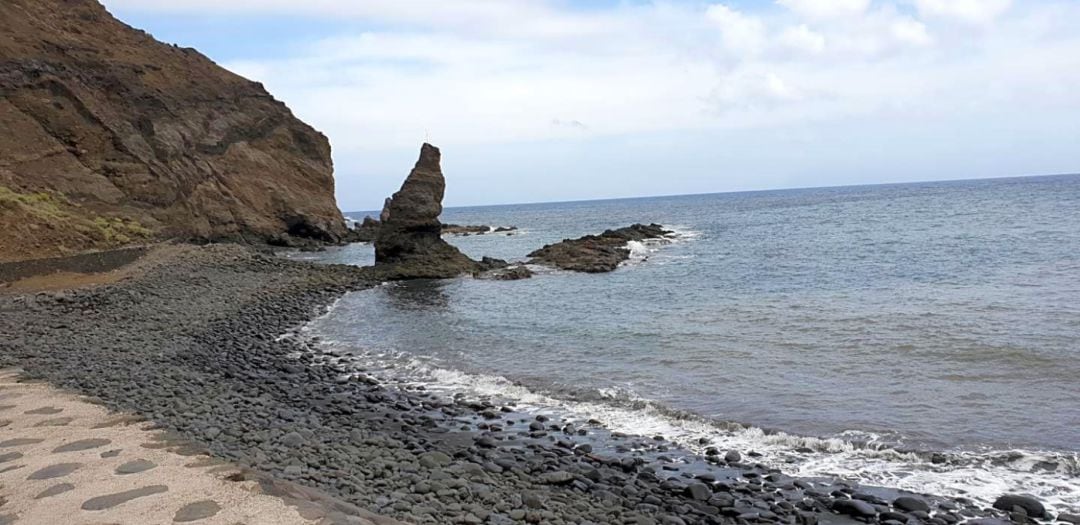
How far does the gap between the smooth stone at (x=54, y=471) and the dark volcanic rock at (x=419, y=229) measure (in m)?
30.9

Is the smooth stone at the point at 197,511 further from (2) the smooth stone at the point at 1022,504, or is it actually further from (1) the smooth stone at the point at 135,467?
(2) the smooth stone at the point at 1022,504

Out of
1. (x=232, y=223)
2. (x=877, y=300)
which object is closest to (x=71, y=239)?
(x=232, y=223)

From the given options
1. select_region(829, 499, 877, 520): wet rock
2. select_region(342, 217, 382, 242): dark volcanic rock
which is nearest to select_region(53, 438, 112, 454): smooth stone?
select_region(829, 499, 877, 520): wet rock

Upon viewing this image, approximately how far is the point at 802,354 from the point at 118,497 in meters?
14.5

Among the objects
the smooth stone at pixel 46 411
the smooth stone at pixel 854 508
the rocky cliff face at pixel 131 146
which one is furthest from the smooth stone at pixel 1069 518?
the rocky cliff face at pixel 131 146

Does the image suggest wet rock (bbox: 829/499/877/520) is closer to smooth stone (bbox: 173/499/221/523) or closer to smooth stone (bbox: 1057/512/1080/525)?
smooth stone (bbox: 1057/512/1080/525)

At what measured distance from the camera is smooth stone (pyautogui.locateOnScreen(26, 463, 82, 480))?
7.25 metres

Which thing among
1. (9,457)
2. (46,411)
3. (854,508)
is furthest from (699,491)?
(46,411)

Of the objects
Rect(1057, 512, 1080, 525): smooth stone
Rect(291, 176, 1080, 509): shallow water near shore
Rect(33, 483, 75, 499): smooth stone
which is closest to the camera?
Rect(33, 483, 75, 499): smooth stone

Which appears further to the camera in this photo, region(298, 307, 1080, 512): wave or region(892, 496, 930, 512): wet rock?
region(298, 307, 1080, 512): wave

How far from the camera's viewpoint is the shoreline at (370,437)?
8.61 m

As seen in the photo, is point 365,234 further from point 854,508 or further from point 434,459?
point 854,508

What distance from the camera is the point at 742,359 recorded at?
16.8 meters

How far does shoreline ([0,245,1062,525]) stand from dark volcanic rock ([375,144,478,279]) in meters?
18.4
